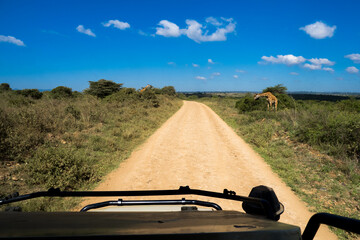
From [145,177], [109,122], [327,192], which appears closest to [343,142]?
[327,192]

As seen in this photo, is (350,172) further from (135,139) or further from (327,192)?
(135,139)

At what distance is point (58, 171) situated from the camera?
4.50 m

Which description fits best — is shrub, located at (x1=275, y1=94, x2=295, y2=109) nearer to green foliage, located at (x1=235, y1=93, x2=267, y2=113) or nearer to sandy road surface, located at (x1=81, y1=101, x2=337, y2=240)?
green foliage, located at (x1=235, y1=93, x2=267, y2=113)

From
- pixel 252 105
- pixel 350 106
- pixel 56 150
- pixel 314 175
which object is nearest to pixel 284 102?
pixel 252 105

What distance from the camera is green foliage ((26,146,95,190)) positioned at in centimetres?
425

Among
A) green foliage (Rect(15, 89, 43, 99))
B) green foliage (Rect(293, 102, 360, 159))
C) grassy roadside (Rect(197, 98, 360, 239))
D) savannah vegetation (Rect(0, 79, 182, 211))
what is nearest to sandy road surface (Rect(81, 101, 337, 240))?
grassy roadside (Rect(197, 98, 360, 239))

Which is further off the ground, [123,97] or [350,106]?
[123,97]

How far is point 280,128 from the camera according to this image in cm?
946

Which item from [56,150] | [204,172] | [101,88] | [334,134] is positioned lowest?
[204,172]

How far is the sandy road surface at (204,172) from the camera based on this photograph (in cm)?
401

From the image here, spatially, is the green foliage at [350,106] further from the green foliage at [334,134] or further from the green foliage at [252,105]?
the green foliage at [252,105]

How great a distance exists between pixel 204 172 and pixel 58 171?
3.94 m

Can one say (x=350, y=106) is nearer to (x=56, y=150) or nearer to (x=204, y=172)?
(x=204, y=172)

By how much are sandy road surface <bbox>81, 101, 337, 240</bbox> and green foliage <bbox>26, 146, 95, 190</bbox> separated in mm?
611
